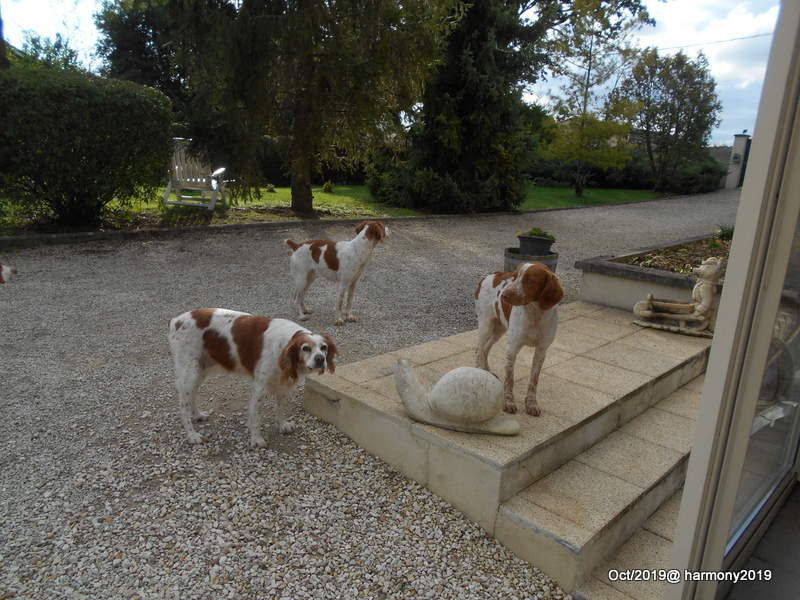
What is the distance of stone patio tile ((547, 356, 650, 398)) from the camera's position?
13.0 feet

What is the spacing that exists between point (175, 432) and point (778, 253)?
11.4 feet

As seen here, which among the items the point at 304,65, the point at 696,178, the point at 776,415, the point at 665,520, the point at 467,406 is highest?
the point at 304,65

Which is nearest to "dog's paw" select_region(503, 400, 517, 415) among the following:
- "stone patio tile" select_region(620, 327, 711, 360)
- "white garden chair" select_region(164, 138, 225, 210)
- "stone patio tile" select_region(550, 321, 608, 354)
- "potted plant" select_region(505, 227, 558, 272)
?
"stone patio tile" select_region(550, 321, 608, 354)

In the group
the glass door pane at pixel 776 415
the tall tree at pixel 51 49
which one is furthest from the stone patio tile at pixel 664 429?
the tall tree at pixel 51 49

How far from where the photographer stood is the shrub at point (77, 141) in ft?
27.9

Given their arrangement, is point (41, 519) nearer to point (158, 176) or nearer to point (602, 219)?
point (158, 176)

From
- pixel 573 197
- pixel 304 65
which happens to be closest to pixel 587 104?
pixel 573 197

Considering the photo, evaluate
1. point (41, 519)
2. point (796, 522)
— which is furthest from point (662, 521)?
point (41, 519)

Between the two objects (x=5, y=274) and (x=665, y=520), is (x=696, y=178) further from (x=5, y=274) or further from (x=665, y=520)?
(x=5, y=274)

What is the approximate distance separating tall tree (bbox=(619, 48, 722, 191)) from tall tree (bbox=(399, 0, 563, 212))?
44.0 ft

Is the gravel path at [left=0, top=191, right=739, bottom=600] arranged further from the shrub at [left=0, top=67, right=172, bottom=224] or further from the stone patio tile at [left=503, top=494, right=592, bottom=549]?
the shrub at [left=0, top=67, right=172, bottom=224]

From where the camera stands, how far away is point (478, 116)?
15.2m

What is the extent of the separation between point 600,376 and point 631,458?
34.6 inches

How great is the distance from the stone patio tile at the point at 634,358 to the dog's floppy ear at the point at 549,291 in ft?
5.45
